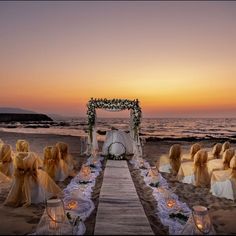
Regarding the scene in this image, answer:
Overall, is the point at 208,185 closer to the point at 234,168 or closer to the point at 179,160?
the point at 234,168

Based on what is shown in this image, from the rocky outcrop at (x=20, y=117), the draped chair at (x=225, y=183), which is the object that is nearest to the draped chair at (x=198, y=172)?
the draped chair at (x=225, y=183)

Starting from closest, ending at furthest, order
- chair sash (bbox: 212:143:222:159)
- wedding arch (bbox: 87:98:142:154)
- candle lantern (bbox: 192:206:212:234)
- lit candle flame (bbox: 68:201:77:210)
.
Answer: candle lantern (bbox: 192:206:212:234) → lit candle flame (bbox: 68:201:77:210) → chair sash (bbox: 212:143:222:159) → wedding arch (bbox: 87:98:142:154)

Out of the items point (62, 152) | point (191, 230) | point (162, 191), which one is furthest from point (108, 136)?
point (191, 230)

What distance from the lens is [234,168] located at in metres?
10.4

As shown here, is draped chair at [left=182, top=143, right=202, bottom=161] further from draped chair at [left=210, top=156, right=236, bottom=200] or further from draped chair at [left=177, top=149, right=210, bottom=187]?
→ draped chair at [left=210, top=156, right=236, bottom=200]

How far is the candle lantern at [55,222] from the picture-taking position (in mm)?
6375

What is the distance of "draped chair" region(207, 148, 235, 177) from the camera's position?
11630 millimetres

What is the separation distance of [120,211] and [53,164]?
17.0 feet

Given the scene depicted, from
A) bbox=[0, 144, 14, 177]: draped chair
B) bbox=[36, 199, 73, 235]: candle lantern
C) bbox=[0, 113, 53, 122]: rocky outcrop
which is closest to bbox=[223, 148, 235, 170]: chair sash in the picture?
bbox=[36, 199, 73, 235]: candle lantern

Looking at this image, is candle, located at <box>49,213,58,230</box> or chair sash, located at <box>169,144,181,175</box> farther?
chair sash, located at <box>169,144,181,175</box>

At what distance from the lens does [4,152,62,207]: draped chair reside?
9.02 meters

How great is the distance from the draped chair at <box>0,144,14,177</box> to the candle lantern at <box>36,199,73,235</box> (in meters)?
6.53

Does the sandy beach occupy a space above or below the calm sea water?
above

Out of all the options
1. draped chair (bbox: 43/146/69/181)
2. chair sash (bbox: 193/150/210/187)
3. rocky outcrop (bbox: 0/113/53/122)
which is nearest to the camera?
chair sash (bbox: 193/150/210/187)
